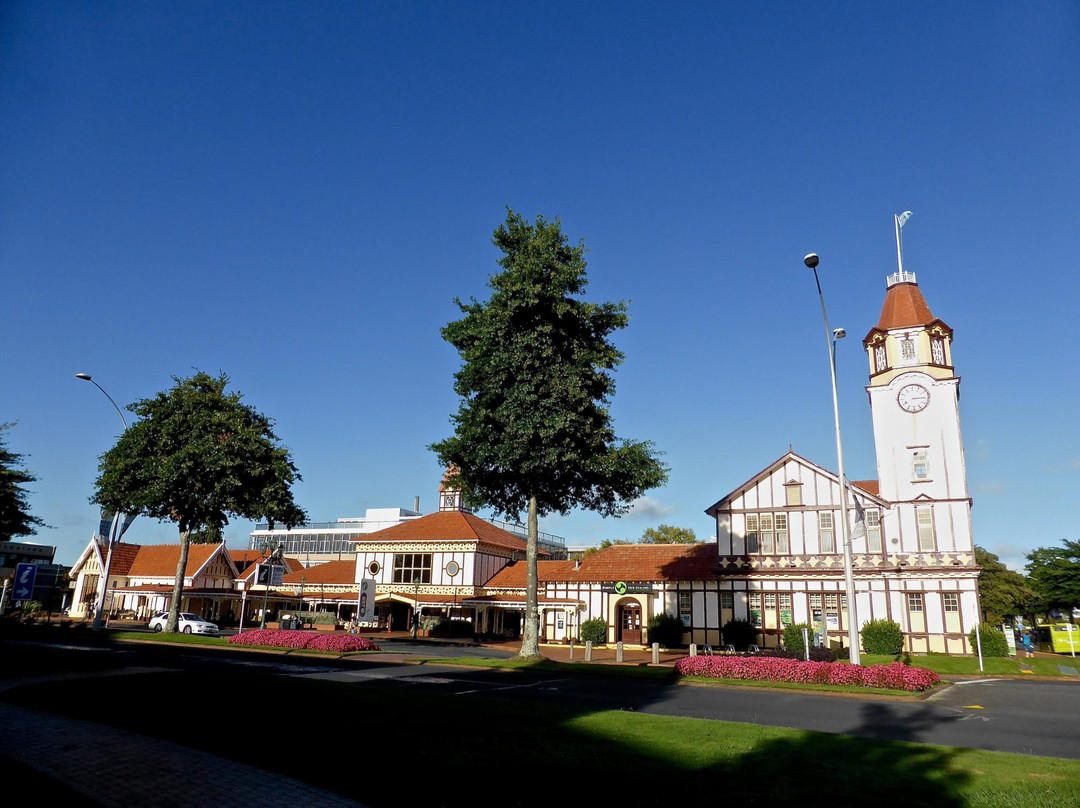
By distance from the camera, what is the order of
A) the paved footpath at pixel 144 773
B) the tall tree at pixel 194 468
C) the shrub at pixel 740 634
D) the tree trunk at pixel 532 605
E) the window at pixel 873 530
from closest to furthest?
the paved footpath at pixel 144 773
the tree trunk at pixel 532 605
the tall tree at pixel 194 468
the shrub at pixel 740 634
the window at pixel 873 530

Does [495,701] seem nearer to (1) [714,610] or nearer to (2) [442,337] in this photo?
(2) [442,337]

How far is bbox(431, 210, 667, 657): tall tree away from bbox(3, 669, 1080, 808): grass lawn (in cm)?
1438

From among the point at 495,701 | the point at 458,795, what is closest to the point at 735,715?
the point at 495,701

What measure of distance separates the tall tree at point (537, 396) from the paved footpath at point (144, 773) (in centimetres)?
1835

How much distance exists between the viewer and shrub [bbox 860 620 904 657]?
3559 cm

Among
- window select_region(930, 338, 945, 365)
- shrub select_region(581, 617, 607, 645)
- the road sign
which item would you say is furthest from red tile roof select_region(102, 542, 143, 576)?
window select_region(930, 338, 945, 365)

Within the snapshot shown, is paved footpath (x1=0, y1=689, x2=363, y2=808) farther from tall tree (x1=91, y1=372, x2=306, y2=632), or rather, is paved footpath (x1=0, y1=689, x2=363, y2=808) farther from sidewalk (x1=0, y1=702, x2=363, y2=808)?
tall tree (x1=91, y1=372, x2=306, y2=632)

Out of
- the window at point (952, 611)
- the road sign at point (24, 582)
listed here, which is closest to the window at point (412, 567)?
the window at point (952, 611)

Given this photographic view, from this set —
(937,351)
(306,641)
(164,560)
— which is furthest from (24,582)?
(164,560)

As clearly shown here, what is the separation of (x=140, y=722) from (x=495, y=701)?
610 cm

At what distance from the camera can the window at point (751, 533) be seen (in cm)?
4141

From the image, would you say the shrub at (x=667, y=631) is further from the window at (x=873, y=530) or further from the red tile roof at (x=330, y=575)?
the red tile roof at (x=330, y=575)

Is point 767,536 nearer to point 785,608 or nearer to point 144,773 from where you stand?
point 785,608

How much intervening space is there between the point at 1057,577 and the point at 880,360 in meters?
33.2
